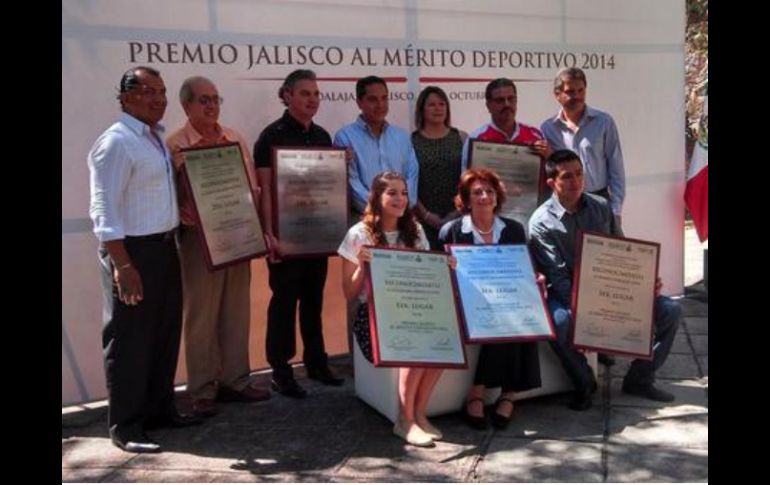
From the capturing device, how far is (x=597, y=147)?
5.42 m

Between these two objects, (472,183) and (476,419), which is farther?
(472,183)

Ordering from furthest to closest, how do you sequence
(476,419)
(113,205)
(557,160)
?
(557,160), (476,419), (113,205)

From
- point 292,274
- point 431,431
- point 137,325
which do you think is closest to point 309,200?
point 292,274

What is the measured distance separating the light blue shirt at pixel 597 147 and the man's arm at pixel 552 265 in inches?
44.7

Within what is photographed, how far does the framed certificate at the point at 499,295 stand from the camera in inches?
161

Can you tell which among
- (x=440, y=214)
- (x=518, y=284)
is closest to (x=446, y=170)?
(x=440, y=214)

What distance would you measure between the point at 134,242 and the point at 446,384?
6.08 feet

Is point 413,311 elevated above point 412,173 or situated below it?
below

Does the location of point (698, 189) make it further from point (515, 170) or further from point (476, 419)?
point (476, 419)

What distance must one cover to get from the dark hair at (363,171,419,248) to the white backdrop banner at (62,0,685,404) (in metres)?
1.36

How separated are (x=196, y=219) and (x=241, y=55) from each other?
1.43 m

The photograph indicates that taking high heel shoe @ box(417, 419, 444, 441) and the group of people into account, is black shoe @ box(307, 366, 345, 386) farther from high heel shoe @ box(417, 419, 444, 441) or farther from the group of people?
high heel shoe @ box(417, 419, 444, 441)

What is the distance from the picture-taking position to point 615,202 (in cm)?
550
